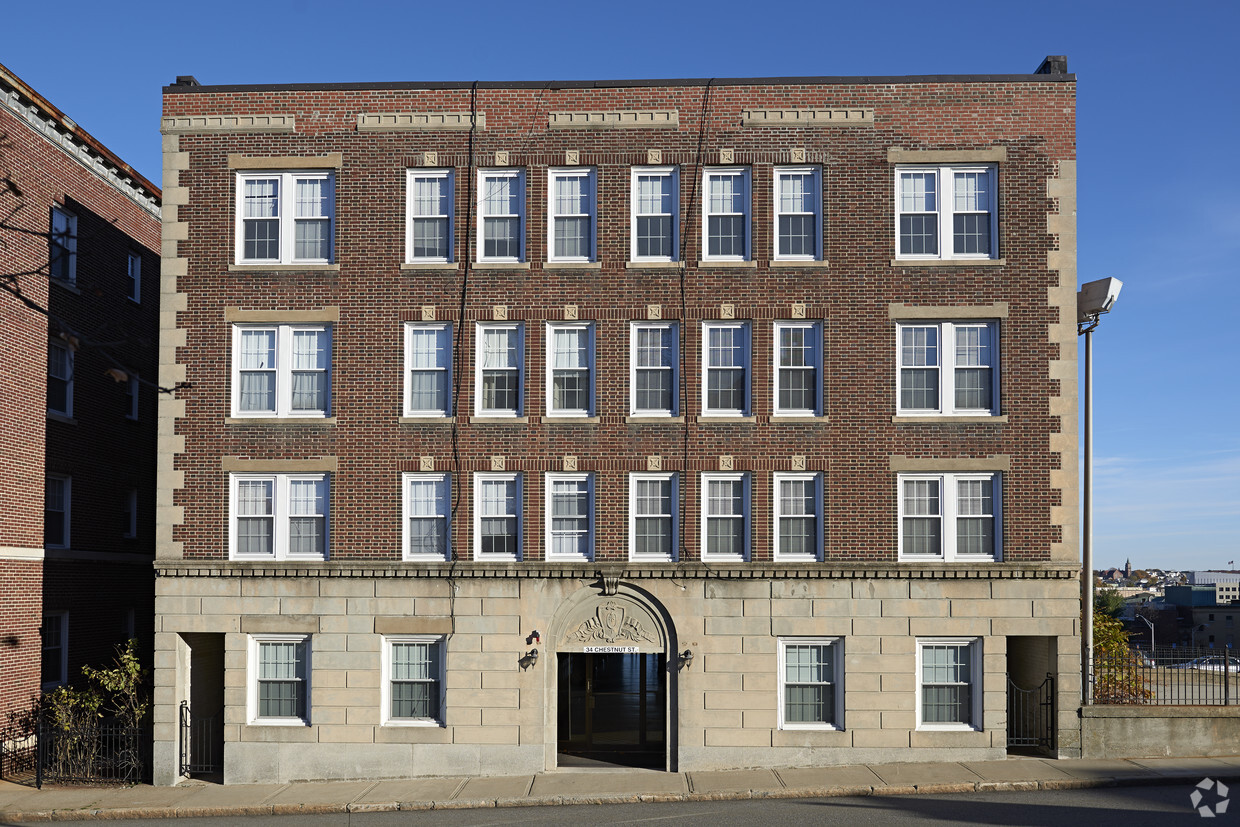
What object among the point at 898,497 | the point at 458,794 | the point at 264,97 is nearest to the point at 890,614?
the point at 898,497

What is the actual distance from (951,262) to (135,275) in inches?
810

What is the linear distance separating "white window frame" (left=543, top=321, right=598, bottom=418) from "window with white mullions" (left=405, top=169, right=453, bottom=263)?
2648 mm

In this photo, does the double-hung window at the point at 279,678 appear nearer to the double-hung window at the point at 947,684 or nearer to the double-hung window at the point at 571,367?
the double-hung window at the point at 571,367

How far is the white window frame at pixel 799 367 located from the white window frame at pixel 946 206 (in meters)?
2.26

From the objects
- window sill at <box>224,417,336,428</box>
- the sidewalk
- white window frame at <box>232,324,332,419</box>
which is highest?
white window frame at <box>232,324,332,419</box>

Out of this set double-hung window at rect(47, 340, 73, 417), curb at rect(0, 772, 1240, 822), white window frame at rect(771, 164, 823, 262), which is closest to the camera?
curb at rect(0, 772, 1240, 822)

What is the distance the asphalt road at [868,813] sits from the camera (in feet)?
55.0

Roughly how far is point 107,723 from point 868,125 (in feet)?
65.6

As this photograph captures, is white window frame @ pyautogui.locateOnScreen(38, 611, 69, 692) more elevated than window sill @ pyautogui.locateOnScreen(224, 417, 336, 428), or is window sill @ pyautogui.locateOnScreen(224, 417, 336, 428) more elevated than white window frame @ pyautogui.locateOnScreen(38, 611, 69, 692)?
window sill @ pyautogui.locateOnScreen(224, 417, 336, 428)

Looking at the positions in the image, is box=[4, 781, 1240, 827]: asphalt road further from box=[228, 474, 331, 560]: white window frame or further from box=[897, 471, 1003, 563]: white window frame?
box=[228, 474, 331, 560]: white window frame

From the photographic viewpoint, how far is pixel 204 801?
19406 millimetres

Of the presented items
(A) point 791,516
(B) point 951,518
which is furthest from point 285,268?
(B) point 951,518

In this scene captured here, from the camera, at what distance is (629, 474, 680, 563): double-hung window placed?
70.1ft

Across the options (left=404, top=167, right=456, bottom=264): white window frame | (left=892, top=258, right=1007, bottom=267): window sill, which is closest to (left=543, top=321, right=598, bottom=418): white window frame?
(left=404, top=167, right=456, bottom=264): white window frame
